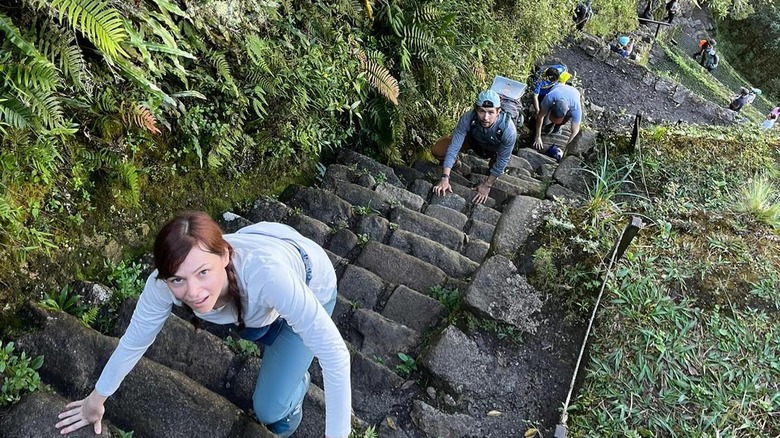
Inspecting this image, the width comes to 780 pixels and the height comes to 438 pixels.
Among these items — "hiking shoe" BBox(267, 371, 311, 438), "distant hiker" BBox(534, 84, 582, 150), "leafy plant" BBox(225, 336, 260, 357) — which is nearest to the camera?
"hiking shoe" BBox(267, 371, 311, 438)

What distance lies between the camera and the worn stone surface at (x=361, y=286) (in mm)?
3447

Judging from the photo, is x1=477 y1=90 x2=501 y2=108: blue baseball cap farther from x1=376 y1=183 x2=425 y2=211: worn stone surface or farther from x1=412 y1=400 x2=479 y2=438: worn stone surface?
x1=412 y1=400 x2=479 y2=438: worn stone surface

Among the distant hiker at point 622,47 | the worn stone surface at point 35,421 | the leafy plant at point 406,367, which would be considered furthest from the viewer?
the distant hiker at point 622,47

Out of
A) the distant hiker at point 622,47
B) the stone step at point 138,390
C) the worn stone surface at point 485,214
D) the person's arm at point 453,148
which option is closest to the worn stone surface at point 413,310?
the stone step at point 138,390

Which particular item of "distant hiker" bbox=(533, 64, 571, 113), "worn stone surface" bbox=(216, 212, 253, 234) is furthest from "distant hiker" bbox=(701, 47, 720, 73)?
"worn stone surface" bbox=(216, 212, 253, 234)

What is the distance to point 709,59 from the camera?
60.0 ft

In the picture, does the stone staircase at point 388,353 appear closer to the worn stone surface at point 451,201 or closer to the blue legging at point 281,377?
the blue legging at point 281,377

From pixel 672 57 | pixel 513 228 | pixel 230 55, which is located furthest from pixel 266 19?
pixel 672 57

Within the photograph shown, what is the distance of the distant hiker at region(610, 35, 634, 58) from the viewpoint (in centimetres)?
1319

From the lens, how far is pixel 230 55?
11.8 feet

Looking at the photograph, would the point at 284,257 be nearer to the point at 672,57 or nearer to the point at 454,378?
the point at 454,378

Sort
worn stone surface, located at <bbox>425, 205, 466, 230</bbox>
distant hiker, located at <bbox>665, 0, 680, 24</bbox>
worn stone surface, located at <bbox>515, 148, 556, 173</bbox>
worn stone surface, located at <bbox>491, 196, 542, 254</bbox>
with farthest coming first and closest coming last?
distant hiker, located at <bbox>665, 0, 680, 24</bbox> < worn stone surface, located at <bbox>515, 148, 556, 173</bbox> < worn stone surface, located at <bbox>425, 205, 466, 230</bbox> < worn stone surface, located at <bbox>491, 196, 542, 254</bbox>

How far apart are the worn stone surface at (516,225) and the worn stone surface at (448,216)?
1.23 m

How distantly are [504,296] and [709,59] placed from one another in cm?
1970
